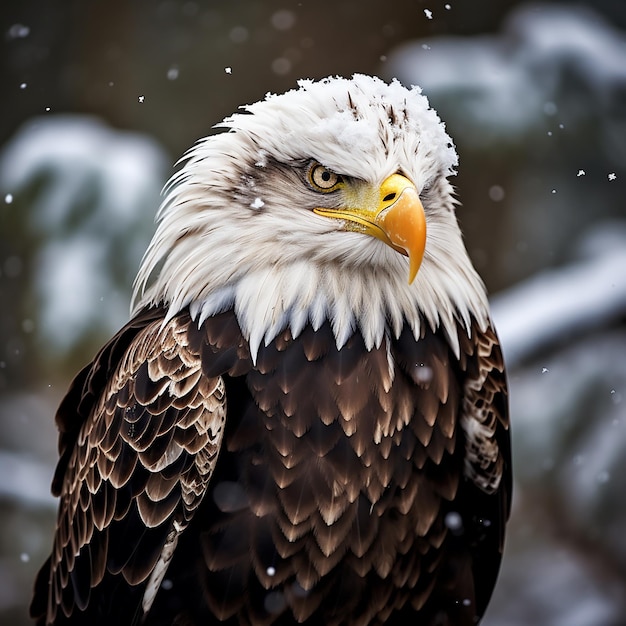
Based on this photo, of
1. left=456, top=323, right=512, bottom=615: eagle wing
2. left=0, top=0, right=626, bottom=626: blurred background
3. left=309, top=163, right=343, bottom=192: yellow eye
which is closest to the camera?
left=309, top=163, right=343, bottom=192: yellow eye

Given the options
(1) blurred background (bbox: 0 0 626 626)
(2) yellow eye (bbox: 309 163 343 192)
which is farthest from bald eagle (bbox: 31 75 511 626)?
(1) blurred background (bbox: 0 0 626 626)

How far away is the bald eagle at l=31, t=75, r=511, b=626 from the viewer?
1245 millimetres

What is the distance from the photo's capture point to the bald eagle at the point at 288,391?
4.09ft

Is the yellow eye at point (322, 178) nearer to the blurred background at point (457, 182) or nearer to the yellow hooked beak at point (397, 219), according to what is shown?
the yellow hooked beak at point (397, 219)

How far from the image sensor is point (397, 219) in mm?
1130

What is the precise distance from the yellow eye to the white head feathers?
2cm

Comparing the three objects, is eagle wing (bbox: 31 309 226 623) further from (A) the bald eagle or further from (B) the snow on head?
(B) the snow on head

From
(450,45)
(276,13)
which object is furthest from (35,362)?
(450,45)

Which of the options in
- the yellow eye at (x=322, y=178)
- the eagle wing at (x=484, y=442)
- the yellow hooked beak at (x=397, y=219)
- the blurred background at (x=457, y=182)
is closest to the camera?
the yellow hooked beak at (x=397, y=219)

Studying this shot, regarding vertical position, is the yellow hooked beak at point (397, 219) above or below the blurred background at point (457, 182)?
above

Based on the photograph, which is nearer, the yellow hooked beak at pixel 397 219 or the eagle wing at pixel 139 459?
the yellow hooked beak at pixel 397 219

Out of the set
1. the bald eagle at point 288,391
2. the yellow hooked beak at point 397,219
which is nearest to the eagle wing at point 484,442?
the bald eagle at point 288,391

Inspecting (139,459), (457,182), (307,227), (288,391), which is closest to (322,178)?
(307,227)

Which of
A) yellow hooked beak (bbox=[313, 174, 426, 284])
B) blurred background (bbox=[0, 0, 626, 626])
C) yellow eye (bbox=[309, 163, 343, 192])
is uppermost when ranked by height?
yellow eye (bbox=[309, 163, 343, 192])
